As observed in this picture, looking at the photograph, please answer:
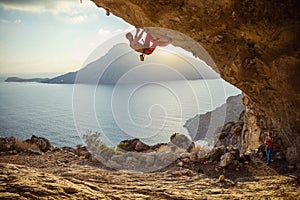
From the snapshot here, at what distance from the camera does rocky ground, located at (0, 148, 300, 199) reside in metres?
4.50

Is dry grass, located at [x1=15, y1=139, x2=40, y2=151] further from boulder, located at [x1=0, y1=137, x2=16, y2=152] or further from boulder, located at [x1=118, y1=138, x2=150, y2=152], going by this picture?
boulder, located at [x1=118, y1=138, x2=150, y2=152]

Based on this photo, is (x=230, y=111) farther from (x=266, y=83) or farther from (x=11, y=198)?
(x=11, y=198)

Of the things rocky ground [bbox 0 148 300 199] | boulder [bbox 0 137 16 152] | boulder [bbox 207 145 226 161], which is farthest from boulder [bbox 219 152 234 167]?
boulder [bbox 0 137 16 152]

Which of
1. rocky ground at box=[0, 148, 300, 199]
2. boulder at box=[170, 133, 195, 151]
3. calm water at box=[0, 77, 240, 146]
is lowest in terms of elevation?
calm water at box=[0, 77, 240, 146]

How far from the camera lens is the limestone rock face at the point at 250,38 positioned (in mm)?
7520

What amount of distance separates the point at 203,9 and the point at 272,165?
7430 mm

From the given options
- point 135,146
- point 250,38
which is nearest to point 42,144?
point 135,146

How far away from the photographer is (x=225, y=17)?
8023 mm

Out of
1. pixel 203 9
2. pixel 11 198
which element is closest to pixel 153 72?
pixel 203 9

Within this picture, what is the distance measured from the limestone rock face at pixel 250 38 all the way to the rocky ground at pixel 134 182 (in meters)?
2.45

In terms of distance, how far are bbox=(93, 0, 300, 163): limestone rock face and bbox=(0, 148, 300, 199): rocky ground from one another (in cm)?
245

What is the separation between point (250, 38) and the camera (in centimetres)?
846

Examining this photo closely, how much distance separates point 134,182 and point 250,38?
6.38 m

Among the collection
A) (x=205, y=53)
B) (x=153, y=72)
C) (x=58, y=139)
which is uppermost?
(x=153, y=72)
